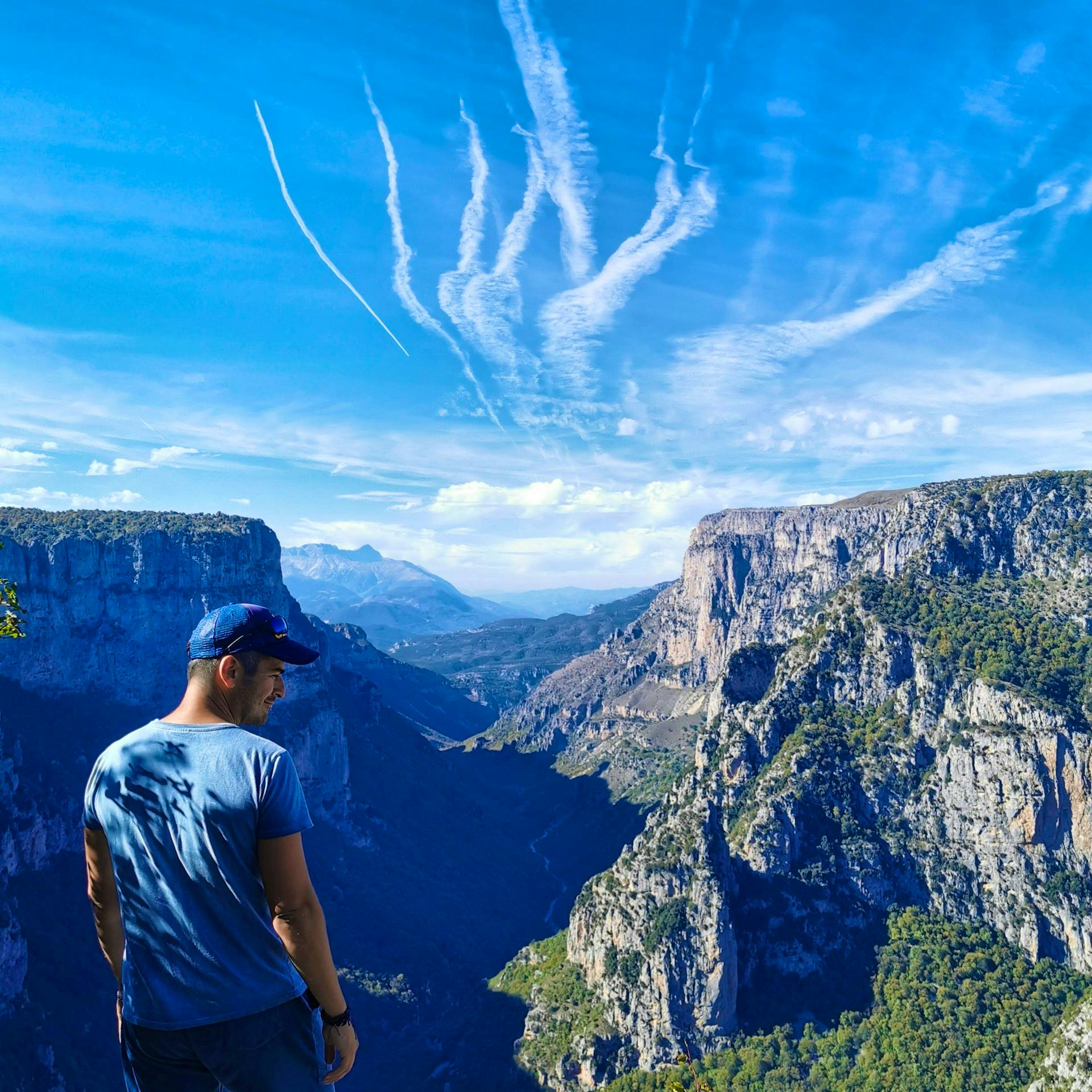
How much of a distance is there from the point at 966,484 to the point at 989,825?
100 metres

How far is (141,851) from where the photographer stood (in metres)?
6.44

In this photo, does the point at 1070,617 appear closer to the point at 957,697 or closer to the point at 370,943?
the point at 957,697

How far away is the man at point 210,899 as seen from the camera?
6.19 m

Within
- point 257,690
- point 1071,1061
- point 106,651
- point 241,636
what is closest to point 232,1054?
point 257,690

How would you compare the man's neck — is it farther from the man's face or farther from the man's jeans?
the man's jeans

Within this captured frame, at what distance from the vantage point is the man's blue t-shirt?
616cm

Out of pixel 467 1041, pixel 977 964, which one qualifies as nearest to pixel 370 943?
pixel 467 1041

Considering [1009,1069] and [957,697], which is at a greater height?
[957,697]

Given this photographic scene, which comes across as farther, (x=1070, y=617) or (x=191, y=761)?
Result: (x=1070, y=617)

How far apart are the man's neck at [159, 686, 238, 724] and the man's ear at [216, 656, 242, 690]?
0.13 metres

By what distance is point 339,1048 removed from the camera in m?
7.26

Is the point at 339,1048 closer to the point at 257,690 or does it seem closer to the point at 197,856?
the point at 197,856

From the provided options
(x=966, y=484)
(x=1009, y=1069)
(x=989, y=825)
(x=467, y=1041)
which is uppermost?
(x=966, y=484)

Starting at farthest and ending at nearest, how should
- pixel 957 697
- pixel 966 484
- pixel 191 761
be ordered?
pixel 966 484
pixel 957 697
pixel 191 761
